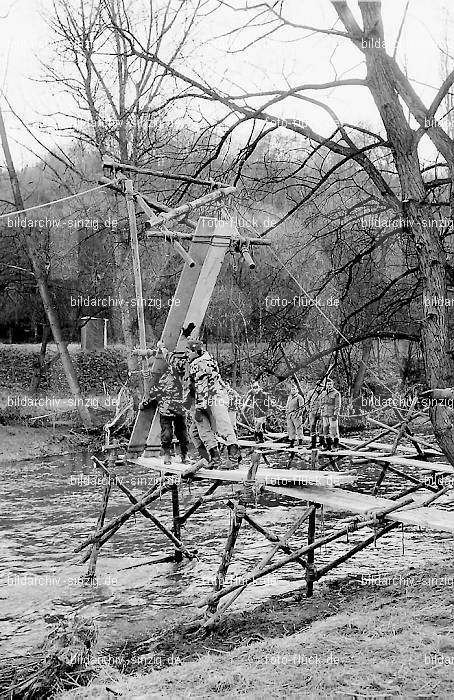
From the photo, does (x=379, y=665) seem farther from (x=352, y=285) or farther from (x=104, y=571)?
(x=104, y=571)

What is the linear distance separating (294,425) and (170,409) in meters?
7.37

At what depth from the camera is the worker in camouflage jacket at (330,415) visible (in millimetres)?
17719

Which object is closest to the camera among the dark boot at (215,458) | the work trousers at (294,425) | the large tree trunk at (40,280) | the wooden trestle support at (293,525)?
the wooden trestle support at (293,525)

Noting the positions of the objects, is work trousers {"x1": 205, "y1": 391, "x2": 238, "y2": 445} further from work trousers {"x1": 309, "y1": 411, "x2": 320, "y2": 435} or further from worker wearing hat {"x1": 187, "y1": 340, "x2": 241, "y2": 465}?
work trousers {"x1": 309, "y1": 411, "x2": 320, "y2": 435}

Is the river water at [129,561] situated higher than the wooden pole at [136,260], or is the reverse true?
the wooden pole at [136,260]

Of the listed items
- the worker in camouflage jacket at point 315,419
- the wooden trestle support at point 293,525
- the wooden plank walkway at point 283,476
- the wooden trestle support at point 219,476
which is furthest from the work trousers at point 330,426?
the wooden plank walkway at point 283,476

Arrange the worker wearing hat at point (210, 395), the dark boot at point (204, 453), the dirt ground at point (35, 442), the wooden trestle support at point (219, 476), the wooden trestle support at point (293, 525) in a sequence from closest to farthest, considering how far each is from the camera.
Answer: the wooden trestle support at point (293, 525) < the wooden trestle support at point (219, 476) < the worker wearing hat at point (210, 395) < the dark boot at point (204, 453) < the dirt ground at point (35, 442)

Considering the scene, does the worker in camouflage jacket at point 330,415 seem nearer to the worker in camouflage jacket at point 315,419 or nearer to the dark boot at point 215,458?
the worker in camouflage jacket at point 315,419

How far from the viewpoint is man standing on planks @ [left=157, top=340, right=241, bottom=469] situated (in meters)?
10.4

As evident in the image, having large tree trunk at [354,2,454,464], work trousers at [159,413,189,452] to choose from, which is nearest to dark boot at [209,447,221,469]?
work trousers at [159,413,189,452]

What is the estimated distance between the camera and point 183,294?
11070 millimetres

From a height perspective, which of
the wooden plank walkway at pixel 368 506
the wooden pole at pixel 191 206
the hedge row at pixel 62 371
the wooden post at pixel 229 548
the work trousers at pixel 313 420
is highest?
the wooden pole at pixel 191 206

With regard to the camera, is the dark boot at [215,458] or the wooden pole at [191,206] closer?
the wooden pole at [191,206]

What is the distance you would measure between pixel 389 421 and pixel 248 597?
17.6 metres
